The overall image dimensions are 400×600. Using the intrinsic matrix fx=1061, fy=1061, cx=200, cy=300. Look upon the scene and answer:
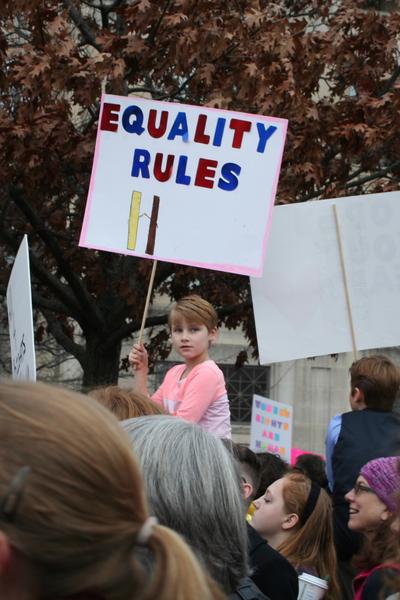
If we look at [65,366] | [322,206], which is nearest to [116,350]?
Answer: [322,206]

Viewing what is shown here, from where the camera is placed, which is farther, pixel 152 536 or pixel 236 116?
pixel 236 116

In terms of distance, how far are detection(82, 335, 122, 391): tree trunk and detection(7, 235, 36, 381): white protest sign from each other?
172 inches

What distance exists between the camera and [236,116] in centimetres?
540

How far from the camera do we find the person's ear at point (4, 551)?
134 centimetres

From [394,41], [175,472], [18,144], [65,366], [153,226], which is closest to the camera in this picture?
[175,472]

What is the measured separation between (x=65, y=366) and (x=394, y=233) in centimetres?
1477

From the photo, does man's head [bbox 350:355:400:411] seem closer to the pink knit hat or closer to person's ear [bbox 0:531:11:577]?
the pink knit hat

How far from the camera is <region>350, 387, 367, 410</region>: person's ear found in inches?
169

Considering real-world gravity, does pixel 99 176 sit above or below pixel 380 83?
below

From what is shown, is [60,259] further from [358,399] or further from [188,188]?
[358,399]

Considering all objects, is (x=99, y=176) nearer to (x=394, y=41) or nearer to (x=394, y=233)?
(x=394, y=233)

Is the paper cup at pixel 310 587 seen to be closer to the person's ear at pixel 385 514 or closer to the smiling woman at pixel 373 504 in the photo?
the smiling woman at pixel 373 504

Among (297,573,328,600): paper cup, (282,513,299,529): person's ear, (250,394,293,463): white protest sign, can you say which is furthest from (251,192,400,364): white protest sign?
(250,394,293,463): white protest sign

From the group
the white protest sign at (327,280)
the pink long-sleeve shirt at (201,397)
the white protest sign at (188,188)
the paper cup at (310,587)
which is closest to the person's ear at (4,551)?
the paper cup at (310,587)
